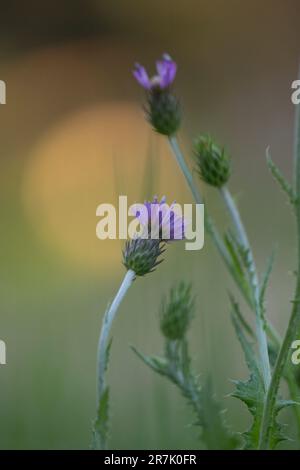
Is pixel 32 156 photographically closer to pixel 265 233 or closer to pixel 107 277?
pixel 107 277

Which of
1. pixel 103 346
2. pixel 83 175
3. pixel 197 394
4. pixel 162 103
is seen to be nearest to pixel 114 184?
pixel 162 103

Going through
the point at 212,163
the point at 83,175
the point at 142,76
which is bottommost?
the point at 212,163

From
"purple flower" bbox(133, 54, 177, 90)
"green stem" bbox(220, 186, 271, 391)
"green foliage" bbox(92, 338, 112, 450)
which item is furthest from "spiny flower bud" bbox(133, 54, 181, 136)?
"green foliage" bbox(92, 338, 112, 450)

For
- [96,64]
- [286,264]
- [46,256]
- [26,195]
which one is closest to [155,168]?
[286,264]

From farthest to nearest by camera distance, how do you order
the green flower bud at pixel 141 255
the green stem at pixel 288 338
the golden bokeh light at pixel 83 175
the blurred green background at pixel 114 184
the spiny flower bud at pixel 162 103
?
the golden bokeh light at pixel 83 175 < the blurred green background at pixel 114 184 < the spiny flower bud at pixel 162 103 < the green flower bud at pixel 141 255 < the green stem at pixel 288 338

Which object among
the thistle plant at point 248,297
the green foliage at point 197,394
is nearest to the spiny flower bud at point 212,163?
the thistle plant at point 248,297

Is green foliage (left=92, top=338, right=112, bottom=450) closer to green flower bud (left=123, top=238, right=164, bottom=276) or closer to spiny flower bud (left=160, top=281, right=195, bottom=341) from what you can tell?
green flower bud (left=123, top=238, right=164, bottom=276)

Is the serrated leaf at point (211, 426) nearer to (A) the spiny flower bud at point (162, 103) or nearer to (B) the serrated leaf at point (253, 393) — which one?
(B) the serrated leaf at point (253, 393)

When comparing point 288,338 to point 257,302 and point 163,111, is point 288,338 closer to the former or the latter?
point 257,302
